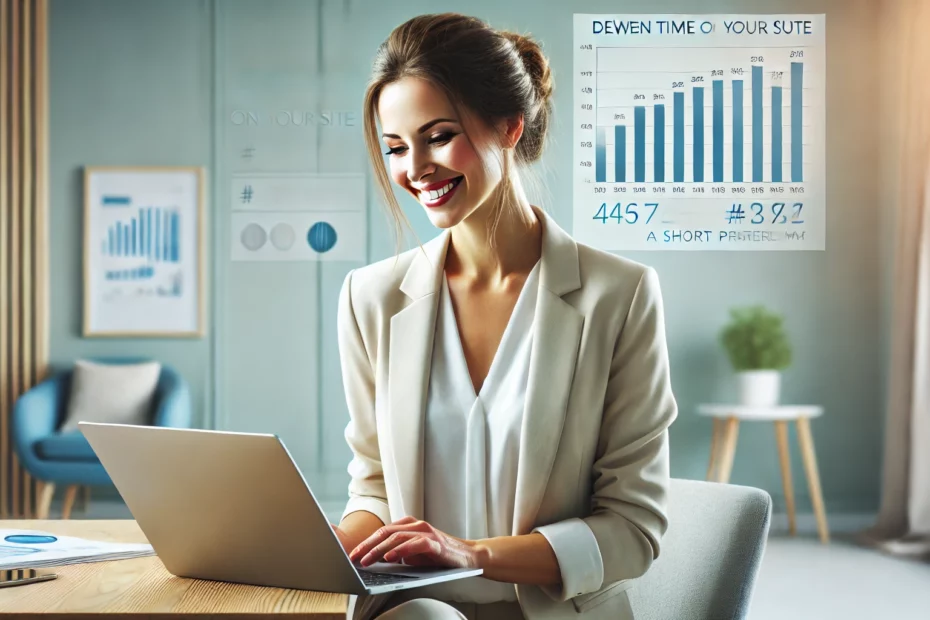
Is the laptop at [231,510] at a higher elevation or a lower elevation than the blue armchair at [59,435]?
higher

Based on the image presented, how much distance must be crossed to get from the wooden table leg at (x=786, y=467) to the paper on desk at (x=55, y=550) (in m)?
2.96

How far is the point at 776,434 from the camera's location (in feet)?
11.9

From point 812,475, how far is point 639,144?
1425 mm

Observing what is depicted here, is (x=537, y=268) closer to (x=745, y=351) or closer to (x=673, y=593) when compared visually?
(x=673, y=593)

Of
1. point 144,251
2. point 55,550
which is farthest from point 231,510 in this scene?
point 144,251

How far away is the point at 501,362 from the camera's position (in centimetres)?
134

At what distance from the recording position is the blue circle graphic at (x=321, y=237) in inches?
149

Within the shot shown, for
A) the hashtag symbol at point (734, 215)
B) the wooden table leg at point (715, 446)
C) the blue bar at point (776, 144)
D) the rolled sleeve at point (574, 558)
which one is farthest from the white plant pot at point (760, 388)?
the rolled sleeve at point (574, 558)

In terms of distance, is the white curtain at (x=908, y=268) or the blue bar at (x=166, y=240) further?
the blue bar at (x=166, y=240)

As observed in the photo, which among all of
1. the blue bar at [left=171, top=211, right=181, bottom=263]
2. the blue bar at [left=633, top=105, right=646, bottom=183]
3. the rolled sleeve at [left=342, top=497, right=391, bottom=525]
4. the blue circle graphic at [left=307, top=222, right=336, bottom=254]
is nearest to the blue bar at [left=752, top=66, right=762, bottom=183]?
the blue bar at [left=633, top=105, right=646, bottom=183]

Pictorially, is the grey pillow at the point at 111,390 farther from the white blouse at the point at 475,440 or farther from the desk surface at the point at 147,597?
the desk surface at the point at 147,597

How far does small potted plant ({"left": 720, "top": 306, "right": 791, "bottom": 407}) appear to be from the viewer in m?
3.65

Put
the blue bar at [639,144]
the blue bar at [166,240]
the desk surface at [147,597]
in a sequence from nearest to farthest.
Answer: the desk surface at [147,597] → the blue bar at [639,144] → the blue bar at [166,240]

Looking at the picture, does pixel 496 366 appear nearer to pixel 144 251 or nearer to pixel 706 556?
pixel 706 556
